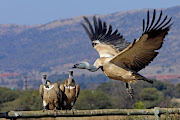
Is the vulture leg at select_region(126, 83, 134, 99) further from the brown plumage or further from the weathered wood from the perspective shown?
the weathered wood

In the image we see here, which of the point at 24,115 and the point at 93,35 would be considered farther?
the point at 93,35

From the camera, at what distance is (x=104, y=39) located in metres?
15.4

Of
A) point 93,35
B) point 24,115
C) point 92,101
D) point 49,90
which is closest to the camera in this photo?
point 24,115

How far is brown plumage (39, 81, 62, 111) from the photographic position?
1313cm

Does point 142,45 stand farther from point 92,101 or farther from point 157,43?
point 92,101

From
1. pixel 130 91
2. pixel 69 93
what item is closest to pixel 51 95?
pixel 69 93

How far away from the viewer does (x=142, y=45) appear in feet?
40.7

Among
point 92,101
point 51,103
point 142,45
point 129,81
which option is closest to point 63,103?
point 51,103

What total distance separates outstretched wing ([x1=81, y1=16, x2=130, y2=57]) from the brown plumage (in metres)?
1.80

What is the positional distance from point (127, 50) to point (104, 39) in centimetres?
286

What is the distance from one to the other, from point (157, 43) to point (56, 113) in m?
3.13

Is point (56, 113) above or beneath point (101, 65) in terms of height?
beneath

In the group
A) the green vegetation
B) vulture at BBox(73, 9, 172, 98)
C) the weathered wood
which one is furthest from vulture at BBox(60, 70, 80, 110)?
the green vegetation

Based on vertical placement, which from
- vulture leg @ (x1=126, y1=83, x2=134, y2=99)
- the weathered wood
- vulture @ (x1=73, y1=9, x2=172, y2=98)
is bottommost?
the weathered wood
